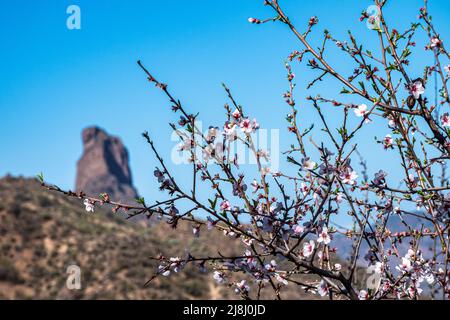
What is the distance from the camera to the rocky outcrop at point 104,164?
130250mm

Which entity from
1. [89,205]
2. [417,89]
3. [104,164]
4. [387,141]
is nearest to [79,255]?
[89,205]

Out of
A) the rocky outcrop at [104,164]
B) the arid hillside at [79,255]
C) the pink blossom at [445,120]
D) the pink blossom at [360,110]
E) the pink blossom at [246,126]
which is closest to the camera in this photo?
the pink blossom at [360,110]

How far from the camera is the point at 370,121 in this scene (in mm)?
3529

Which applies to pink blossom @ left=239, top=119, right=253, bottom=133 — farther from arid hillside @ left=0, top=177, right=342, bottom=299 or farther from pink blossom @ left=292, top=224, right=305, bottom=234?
arid hillside @ left=0, top=177, right=342, bottom=299

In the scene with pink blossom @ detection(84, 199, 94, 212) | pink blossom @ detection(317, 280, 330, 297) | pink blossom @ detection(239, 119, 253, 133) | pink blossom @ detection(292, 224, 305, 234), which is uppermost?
pink blossom @ detection(239, 119, 253, 133)

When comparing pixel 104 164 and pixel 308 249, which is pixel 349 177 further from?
pixel 104 164

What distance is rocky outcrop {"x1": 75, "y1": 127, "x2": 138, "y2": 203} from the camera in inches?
5128

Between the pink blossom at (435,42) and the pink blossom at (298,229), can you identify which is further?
the pink blossom at (435,42)

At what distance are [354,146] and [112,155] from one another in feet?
459

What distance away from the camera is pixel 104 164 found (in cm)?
13375

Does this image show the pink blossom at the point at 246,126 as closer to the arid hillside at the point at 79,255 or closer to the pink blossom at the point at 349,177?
the pink blossom at the point at 349,177

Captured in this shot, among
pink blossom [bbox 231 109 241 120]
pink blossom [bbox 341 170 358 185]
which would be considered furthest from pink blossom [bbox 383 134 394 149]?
pink blossom [bbox 231 109 241 120]

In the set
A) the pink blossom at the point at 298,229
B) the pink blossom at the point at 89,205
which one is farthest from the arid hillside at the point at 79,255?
the pink blossom at the point at 298,229

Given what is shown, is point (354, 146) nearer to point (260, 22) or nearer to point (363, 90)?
point (363, 90)
